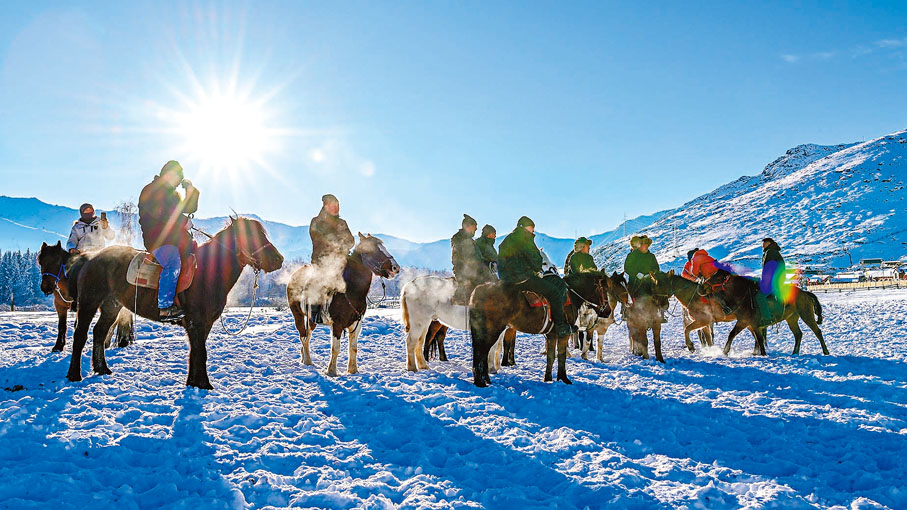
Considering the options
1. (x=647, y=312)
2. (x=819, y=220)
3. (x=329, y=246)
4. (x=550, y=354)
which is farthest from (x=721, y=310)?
(x=819, y=220)

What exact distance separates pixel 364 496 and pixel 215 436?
2.02m

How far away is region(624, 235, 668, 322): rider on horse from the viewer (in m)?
11.8

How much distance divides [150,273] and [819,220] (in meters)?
170

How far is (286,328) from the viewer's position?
56.5 ft

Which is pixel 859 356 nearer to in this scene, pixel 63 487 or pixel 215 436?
pixel 215 436

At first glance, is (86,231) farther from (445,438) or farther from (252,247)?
(445,438)

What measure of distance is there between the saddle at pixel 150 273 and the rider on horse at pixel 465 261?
4.46 meters

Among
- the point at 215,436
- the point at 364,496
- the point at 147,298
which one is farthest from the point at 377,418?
the point at 147,298

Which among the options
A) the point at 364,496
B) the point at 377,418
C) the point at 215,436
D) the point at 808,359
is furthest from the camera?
the point at 808,359

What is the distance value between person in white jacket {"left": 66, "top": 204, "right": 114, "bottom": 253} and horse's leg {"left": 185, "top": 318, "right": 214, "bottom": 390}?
6043 mm

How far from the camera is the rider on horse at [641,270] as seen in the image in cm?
1178

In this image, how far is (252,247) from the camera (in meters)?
7.81

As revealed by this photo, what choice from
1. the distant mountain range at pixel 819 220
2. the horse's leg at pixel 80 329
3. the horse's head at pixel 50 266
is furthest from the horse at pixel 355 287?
the distant mountain range at pixel 819 220

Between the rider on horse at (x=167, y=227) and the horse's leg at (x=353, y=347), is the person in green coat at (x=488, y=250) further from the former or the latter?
the rider on horse at (x=167, y=227)
